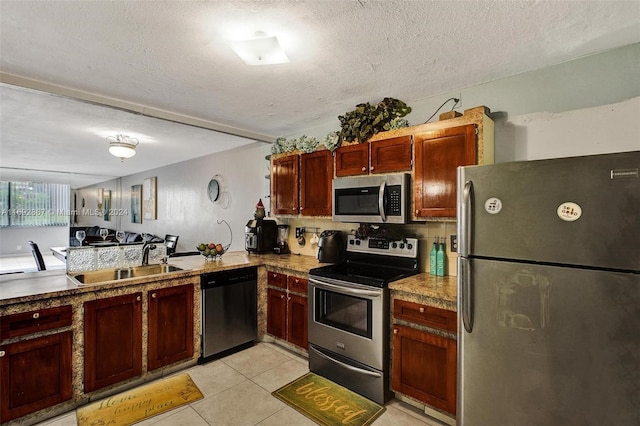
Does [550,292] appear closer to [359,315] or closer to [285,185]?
[359,315]

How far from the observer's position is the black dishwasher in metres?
2.86

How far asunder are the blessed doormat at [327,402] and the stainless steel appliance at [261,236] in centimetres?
160

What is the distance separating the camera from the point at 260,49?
69.6 inches

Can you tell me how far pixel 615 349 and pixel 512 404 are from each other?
1.83ft

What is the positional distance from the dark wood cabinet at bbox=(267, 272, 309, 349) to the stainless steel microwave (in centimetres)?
80

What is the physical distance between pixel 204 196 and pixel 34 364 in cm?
375

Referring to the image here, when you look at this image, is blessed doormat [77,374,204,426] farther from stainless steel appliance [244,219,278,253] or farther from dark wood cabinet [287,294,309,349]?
stainless steel appliance [244,219,278,253]

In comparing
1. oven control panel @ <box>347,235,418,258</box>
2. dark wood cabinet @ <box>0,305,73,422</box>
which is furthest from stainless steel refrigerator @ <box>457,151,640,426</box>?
dark wood cabinet @ <box>0,305,73,422</box>

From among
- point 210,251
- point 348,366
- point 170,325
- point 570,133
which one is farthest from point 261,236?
point 570,133

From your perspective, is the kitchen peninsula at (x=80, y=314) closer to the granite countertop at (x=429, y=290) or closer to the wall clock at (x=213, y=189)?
the granite countertop at (x=429, y=290)

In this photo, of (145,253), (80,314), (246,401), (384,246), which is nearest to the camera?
(80,314)

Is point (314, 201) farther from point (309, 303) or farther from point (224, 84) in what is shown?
point (224, 84)

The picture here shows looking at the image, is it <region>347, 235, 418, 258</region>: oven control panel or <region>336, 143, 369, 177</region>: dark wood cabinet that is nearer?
<region>347, 235, 418, 258</region>: oven control panel

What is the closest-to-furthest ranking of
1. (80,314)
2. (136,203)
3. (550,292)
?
1. (550,292)
2. (80,314)
3. (136,203)
